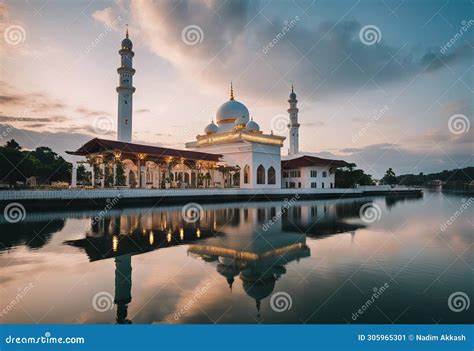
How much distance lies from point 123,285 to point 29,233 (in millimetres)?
6751

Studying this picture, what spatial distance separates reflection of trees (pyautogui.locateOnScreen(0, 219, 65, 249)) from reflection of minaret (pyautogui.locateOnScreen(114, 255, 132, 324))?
119 inches

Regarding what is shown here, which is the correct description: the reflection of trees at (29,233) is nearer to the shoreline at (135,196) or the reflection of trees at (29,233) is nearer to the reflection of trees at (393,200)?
the shoreline at (135,196)

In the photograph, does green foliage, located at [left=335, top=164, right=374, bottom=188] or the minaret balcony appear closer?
the minaret balcony

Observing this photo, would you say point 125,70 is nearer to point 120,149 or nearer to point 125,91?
point 125,91

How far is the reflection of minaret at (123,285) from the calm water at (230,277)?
2 centimetres

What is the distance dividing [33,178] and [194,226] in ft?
100

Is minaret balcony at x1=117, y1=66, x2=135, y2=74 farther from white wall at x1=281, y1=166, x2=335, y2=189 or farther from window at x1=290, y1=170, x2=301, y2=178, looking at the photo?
window at x1=290, y1=170, x2=301, y2=178

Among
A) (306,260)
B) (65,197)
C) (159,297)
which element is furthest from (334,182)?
(159,297)

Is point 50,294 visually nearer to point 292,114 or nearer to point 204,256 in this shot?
point 204,256

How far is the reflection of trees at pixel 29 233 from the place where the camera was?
348 inches

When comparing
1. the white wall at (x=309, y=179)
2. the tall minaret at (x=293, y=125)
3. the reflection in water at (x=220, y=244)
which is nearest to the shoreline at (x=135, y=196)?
the reflection in water at (x=220, y=244)

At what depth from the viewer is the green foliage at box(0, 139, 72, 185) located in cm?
2806

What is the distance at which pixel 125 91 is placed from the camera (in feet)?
99.4

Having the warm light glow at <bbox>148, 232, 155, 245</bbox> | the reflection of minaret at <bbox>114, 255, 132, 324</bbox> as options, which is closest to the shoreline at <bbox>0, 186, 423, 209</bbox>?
the warm light glow at <bbox>148, 232, 155, 245</bbox>
